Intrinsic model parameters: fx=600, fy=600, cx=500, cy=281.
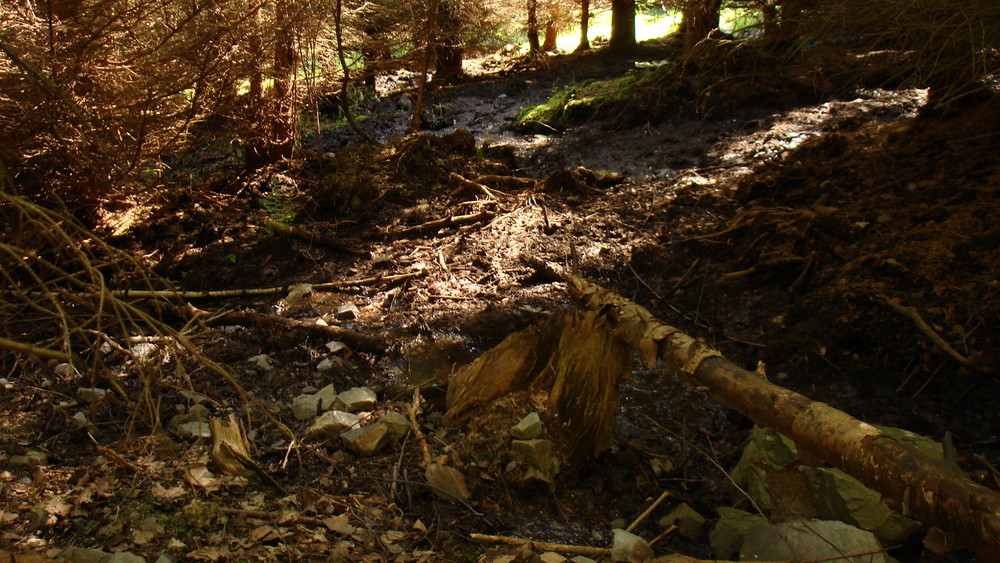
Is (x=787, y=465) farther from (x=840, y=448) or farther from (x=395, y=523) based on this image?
(x=395, y=523)

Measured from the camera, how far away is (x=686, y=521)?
2926 millimetres

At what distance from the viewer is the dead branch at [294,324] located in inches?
179

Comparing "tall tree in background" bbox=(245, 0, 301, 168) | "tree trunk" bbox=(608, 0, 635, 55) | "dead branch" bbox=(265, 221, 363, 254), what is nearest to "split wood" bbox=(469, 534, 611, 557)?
"dead branch" bbox=(265, 221, 363, 254)

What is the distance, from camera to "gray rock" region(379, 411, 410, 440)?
11.1 ft

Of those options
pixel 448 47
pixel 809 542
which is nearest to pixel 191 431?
pixel 809 542

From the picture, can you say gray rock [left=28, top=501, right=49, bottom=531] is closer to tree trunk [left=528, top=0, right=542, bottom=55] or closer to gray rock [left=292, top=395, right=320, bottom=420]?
gray rock [left=292, top=395, right=320, bottom=420]

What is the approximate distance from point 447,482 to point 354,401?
3.22 ft

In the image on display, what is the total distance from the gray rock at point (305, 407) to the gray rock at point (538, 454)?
1271 millimetres

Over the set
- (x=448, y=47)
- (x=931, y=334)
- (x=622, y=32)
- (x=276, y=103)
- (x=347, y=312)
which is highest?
(x=622, y=32)

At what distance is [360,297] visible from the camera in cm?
561

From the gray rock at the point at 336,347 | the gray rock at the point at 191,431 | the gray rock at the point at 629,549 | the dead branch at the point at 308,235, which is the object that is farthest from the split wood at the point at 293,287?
the gray rock at the point at 629,549

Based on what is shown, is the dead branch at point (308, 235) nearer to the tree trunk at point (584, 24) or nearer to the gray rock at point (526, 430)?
the gray rock at point (526, 430)

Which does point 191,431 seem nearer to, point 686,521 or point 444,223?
point 686,521

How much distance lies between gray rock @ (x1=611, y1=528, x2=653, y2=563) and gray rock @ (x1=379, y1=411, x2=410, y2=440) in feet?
4.38
